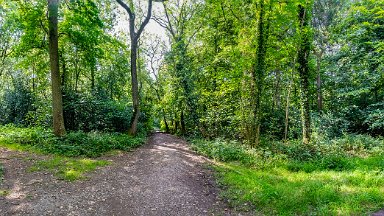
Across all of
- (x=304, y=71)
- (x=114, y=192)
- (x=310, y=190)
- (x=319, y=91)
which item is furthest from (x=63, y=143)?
(x=319, y=91)

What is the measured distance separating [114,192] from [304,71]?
935 cm

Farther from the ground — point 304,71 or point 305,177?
point 304,71

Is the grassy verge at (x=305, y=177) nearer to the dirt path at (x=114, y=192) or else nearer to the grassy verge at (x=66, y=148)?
the dirt path at (x=114, y=192)

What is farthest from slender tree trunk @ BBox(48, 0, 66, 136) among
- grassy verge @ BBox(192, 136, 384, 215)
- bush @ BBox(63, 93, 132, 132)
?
grassy verge @ BBox(192, 136, 384, 215)

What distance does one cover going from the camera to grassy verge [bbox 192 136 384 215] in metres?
5.25

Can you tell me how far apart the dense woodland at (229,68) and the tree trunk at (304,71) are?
0.15ft

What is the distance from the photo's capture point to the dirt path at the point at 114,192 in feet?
17.1

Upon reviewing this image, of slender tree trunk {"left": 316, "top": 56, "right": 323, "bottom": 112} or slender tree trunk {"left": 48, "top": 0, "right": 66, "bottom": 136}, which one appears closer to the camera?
slender tree trunk {"left": 48, "top": 0, "right": 66, "bottom": 136}

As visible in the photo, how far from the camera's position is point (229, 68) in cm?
Answer: 1432

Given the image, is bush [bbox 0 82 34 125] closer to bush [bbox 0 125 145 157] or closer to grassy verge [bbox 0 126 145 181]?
bush [bbox 0 125 145 157]

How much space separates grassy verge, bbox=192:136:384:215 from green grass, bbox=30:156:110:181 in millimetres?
4126

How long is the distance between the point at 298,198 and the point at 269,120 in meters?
11.2

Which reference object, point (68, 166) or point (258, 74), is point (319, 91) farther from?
point (68, 166)

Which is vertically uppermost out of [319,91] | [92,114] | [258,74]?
[258,74]
